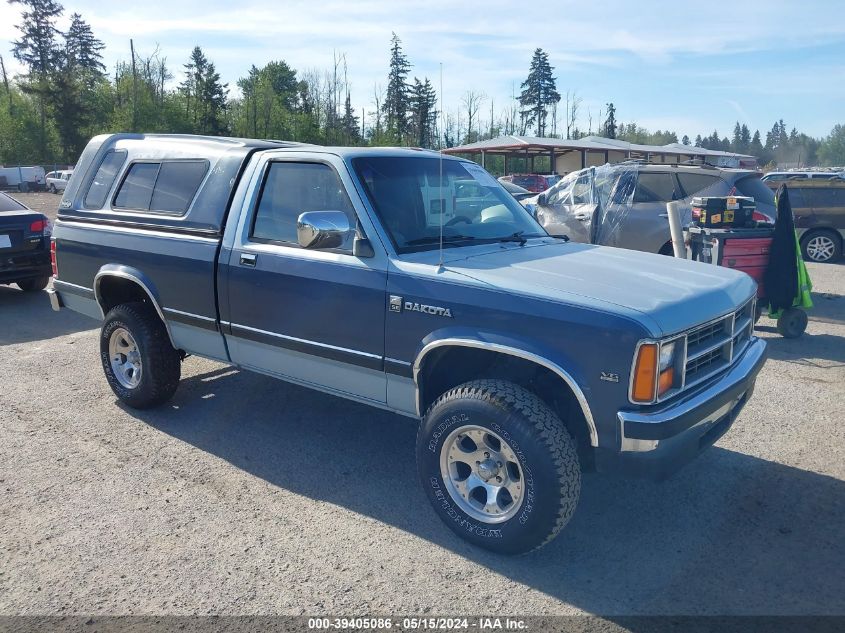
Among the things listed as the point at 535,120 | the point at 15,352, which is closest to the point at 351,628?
the point at 15,352

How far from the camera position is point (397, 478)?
442cm

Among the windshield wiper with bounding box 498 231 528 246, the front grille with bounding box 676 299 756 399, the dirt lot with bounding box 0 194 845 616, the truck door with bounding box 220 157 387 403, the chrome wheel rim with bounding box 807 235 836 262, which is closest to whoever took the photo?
the dirt lot with bounding box 0 194 845 616

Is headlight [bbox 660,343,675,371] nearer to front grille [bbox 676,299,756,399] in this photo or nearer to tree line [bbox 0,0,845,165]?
front grille [bbox 676,299,756,399]

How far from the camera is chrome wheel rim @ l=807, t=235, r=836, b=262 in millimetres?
13602

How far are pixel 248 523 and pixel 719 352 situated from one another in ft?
8.99

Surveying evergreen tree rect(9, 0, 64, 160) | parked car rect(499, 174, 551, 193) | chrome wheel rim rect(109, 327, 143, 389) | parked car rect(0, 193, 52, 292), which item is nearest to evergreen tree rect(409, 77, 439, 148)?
chrome wheel rim rect(109, 327, 143, 389)

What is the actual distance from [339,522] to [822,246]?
1309 cm

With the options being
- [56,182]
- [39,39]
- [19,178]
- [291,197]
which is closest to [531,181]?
[56,182]

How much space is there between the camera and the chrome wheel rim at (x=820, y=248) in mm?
13602

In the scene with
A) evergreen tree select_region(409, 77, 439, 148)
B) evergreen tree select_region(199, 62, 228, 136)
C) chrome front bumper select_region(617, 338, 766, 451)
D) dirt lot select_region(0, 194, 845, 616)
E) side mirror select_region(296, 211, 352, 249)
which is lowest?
dirt lot select_region(0, 194, 845, 616)

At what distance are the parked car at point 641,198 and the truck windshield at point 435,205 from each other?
5.39 meters

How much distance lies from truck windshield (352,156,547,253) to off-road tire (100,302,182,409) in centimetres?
217

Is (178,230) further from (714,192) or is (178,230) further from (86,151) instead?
(714,192)

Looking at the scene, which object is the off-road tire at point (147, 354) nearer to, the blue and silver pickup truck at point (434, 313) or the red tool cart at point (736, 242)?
the blue and silver pickup truck at point (434, 313)
